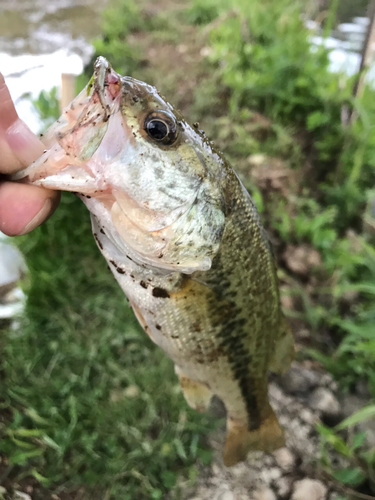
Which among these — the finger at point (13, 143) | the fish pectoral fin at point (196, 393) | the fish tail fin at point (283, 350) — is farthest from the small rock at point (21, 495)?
the finger at point (13, 143)

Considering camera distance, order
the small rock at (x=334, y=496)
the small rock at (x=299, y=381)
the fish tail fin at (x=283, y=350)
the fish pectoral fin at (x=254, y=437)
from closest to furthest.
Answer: the fish tail fin at (x=283, y=350), the fish pectoral fin at (x=254, y=437), the small rock at (x=334, y=496), the small rock at (x=299, y=381)

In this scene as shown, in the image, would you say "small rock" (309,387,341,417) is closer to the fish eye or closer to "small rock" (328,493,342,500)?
"small rock" (328,493,342,500)

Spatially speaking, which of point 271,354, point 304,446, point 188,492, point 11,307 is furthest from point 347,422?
point 11,307

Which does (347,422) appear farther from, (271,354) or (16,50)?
(16,50)

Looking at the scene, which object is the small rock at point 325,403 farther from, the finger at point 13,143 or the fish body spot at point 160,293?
the finger at point 13,143

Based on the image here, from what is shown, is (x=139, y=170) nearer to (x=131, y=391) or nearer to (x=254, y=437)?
(x=254, y=437)

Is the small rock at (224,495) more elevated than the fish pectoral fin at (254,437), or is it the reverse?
the fish pectoral fin at (254,437)

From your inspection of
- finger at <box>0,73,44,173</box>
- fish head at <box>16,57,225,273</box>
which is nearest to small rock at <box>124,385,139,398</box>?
fish head at <box>16,57,225,273</box>
